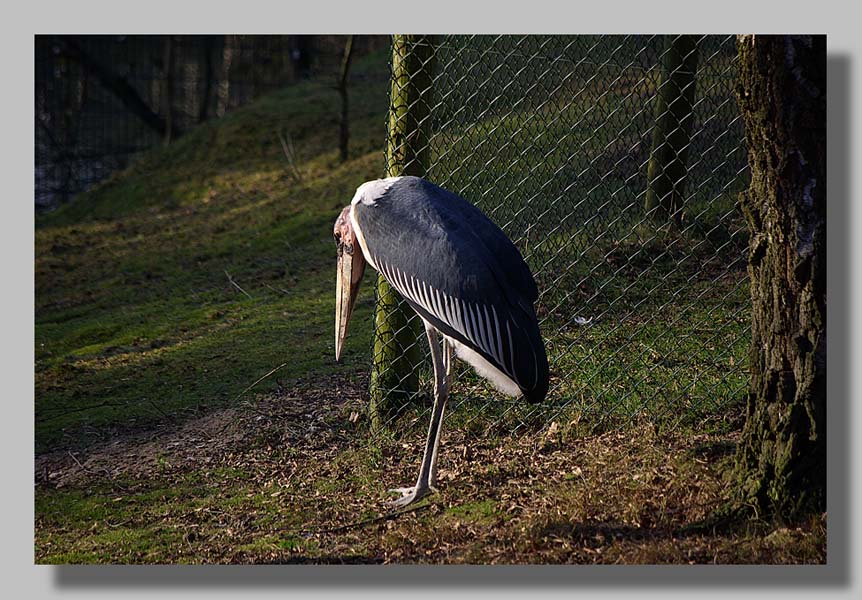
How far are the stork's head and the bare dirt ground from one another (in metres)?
0.59

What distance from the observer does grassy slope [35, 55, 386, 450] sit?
5.50 meters

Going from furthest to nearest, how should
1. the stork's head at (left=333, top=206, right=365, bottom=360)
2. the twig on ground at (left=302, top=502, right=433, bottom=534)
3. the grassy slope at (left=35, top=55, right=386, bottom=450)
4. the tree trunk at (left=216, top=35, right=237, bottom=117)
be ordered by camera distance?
1. the tree trunk at (left=216, top=35, right=237, bottom=117)
2. the grassy slope at (left=35, top=55, right=386, bottom=450)
3. the stork's head at (left=333, top=206, right=365, bottom=360)
4. the twig on ground at (left=302, top=502, right=433, bottom=534)

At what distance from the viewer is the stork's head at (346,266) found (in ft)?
13.4

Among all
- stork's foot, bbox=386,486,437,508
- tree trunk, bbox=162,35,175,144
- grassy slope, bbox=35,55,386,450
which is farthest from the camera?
tree trunk, bbox=162,35,175,144

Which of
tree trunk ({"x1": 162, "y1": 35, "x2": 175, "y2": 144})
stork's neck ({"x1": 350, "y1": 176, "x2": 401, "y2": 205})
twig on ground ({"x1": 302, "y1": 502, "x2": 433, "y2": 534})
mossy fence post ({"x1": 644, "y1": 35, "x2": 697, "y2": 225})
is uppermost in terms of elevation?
tree trunk ({"x1": 162, "y1": 35, "x2": 175, "y2": 144})

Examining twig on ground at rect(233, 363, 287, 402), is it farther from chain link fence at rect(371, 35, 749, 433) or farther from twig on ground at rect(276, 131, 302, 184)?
twig on ground at rect(276, 131, 302, 184)

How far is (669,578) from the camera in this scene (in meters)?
3.29

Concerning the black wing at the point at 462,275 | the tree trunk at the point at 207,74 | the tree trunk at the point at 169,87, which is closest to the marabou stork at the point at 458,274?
the black wing at the point at 462,275

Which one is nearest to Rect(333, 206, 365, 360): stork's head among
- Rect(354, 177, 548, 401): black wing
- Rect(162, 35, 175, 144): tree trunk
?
Rect(354, 177, 548, 401): black wing

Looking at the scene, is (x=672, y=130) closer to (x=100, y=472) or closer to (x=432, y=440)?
(x=432, y=440)

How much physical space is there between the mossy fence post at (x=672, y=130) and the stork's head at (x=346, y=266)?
4.26ft

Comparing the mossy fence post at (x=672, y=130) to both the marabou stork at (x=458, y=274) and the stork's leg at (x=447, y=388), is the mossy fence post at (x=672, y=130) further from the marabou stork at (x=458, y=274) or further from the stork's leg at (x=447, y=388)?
the stork's leg at (x=447, y=388)

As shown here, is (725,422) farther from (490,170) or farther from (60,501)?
(60,501)

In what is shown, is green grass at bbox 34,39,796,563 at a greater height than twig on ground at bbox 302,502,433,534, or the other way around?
green grass at bbox 34,39,796,563
